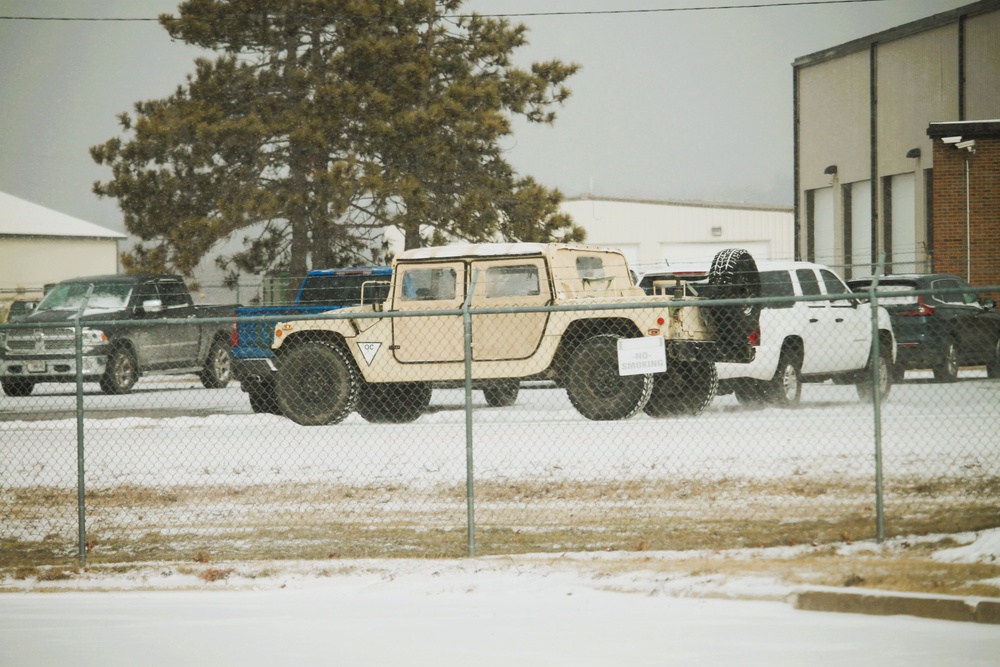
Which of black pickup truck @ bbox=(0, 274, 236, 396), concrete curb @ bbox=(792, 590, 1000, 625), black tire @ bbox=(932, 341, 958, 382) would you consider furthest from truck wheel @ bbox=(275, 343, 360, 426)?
black tire @ bbox=(932, 341, 958, 382)

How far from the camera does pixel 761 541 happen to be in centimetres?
844

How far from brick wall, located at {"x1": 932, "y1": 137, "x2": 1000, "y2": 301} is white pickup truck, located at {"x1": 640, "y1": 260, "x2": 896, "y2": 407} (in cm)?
1227

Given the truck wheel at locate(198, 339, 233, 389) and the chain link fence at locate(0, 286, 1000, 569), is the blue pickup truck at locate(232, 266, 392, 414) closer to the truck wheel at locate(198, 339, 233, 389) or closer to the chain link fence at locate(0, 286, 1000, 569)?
the chain link fence at locate(0, 286, 1000, 569)

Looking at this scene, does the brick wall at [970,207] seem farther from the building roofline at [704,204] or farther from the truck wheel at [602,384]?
the building roofline at [704,204]

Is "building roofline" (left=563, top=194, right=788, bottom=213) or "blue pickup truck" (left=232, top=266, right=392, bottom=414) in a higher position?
"building roofline" (left=563, top=194, right=788, bottom=213)

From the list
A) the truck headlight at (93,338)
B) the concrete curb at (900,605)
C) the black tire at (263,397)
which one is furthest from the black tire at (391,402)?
the concrete curb at (900,605)

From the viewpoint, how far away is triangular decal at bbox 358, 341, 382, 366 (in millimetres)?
13977

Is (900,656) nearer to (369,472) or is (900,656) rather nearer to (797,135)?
(369,472)

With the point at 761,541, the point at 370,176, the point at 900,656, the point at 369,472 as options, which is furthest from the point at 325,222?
the point at 900,656

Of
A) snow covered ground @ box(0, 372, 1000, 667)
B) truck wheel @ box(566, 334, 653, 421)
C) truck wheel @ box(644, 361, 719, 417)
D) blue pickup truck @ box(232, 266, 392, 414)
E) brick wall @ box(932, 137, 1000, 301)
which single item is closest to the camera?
snow covered ground @ box(0, 372, 1000, 667)

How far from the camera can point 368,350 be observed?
1400cm

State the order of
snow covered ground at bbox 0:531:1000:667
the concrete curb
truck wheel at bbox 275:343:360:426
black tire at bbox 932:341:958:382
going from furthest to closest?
1. black tire at bbox 932:341:958:382
2. truck wheel at bbox 275:343:360:426
3. the concrete curb
4. snow covered ground at bbox 0:531:1000:667

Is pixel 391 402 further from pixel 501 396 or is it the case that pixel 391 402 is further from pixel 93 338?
pixel 93 338

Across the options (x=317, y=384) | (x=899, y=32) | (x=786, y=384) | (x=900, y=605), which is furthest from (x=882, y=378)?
(x=899, y=32)
